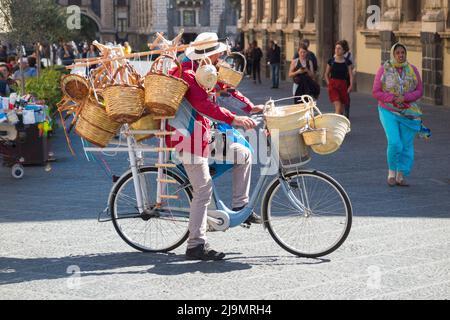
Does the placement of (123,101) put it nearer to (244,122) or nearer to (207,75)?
(207,75)

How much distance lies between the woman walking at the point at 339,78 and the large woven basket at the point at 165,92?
35.3 ft

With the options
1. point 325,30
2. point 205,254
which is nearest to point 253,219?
point 205,254

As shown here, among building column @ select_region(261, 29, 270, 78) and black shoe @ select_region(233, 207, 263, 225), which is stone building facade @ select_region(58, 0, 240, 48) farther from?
black shoe @ select_region(233, 207, 263, 225)

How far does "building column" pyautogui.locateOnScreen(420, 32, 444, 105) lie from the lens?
23.9 metres

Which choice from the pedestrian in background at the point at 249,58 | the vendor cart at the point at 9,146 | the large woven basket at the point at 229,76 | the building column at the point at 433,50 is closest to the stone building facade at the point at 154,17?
the pedestrian in background at the point at 249,58

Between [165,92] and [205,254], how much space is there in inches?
45.7

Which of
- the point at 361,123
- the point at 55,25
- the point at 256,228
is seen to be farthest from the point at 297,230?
the point at 55,25

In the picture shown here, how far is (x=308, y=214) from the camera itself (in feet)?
25.7

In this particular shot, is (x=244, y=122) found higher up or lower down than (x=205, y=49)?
lower down

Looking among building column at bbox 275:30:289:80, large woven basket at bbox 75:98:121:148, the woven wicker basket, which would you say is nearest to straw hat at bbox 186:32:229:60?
large woven basket at bbox 75:98:121:148

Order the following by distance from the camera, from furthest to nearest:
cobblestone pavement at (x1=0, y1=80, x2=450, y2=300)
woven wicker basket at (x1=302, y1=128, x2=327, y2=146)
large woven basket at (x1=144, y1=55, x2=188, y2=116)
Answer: woven wicker basket at (x1=302, y1=128, x2=327, y2=146) → large woven basket at (x1=144, y1=55, x2=188, y2=116) → cobblestone pavement at (x1=0, y1=80, x2=450, y2=300)

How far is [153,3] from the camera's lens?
425 feet

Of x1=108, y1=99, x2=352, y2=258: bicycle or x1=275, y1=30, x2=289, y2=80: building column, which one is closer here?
x1=108, y1=99, x2=352, y2=258: bicycle

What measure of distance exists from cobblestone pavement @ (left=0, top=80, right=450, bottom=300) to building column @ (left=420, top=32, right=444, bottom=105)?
12044 mm
